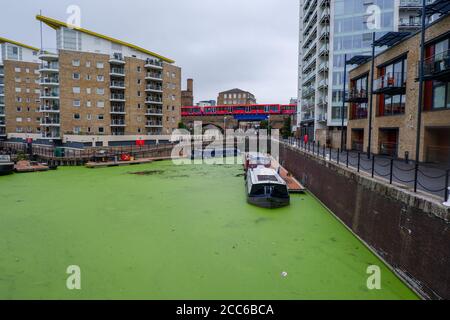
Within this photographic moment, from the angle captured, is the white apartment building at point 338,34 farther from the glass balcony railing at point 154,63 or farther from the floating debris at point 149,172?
the glass balcony railing at point 154,63

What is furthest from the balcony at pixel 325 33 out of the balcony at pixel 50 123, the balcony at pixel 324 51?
the balcony at pixel 50 123

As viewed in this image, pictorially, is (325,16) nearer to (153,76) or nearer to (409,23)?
(409,23)

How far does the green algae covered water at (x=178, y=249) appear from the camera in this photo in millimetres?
7293

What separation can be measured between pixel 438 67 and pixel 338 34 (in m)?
31.5

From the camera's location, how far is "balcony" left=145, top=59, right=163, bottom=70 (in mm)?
49897

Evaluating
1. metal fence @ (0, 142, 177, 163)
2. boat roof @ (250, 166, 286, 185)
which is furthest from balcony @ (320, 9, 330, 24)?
boat roof @ (250, 166, 286, 185)

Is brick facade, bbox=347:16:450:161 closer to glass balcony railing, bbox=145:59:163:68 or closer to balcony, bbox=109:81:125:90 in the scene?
balcony, bbox=109:81:125:90

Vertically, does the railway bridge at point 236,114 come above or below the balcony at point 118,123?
above

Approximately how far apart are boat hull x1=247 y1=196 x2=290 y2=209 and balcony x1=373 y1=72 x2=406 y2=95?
9318 millimetres

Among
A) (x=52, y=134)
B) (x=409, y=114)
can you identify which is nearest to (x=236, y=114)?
(x=52, y=134)

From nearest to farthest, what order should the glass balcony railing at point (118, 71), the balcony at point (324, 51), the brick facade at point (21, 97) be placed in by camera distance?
the balcony at point (324, 51) < the glass balcony railing at point (118, 71) < the brick facade at point (21, 97)

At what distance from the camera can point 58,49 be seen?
42938mm

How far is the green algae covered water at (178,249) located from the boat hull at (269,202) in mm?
347

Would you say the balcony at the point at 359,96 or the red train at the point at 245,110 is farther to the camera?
the red train at the point at 245,110
